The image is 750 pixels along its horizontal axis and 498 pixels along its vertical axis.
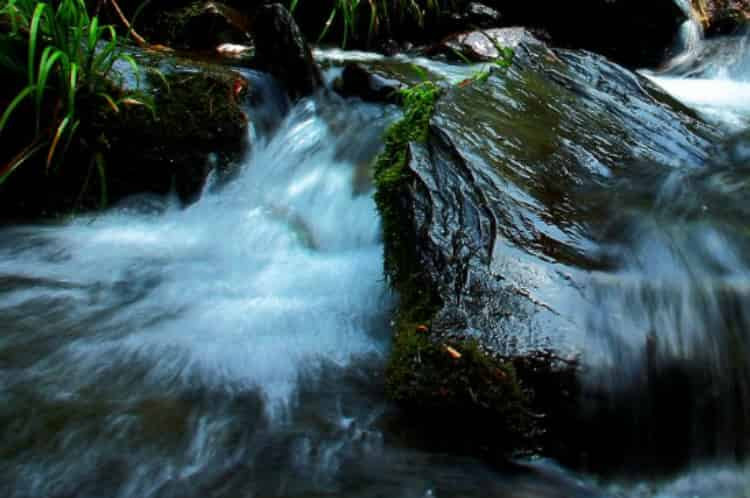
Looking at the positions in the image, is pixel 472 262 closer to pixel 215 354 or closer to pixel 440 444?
pixel 440 444

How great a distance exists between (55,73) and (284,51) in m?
1.65

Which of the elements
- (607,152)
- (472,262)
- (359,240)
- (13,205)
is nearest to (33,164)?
(13,205)

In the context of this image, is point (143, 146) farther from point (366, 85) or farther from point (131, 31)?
point (131, 31)

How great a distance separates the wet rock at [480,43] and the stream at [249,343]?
2030mm

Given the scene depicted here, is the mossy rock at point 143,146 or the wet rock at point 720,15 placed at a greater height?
the wet rock at point 720,15

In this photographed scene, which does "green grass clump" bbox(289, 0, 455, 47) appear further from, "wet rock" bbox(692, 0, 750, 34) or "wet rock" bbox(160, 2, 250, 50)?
"wet rock" bbox(692, 0, 750, 34)

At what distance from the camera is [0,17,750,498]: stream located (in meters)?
1.86

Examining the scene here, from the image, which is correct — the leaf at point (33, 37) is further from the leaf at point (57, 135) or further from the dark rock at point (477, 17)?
the dark rock at point (477, 17)

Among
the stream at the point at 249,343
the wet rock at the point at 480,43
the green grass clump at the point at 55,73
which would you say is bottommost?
the stream at the point at 249,343

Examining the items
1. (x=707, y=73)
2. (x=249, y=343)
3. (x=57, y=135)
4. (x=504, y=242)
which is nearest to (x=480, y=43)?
(x=707, y=73)

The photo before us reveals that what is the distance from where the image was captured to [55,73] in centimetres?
328

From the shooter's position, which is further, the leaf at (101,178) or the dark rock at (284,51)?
the dark rock at (284,51)

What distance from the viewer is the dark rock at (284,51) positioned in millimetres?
4382

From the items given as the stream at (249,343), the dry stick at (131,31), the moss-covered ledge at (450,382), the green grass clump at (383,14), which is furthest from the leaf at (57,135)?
the green grass clump at (383,14)
